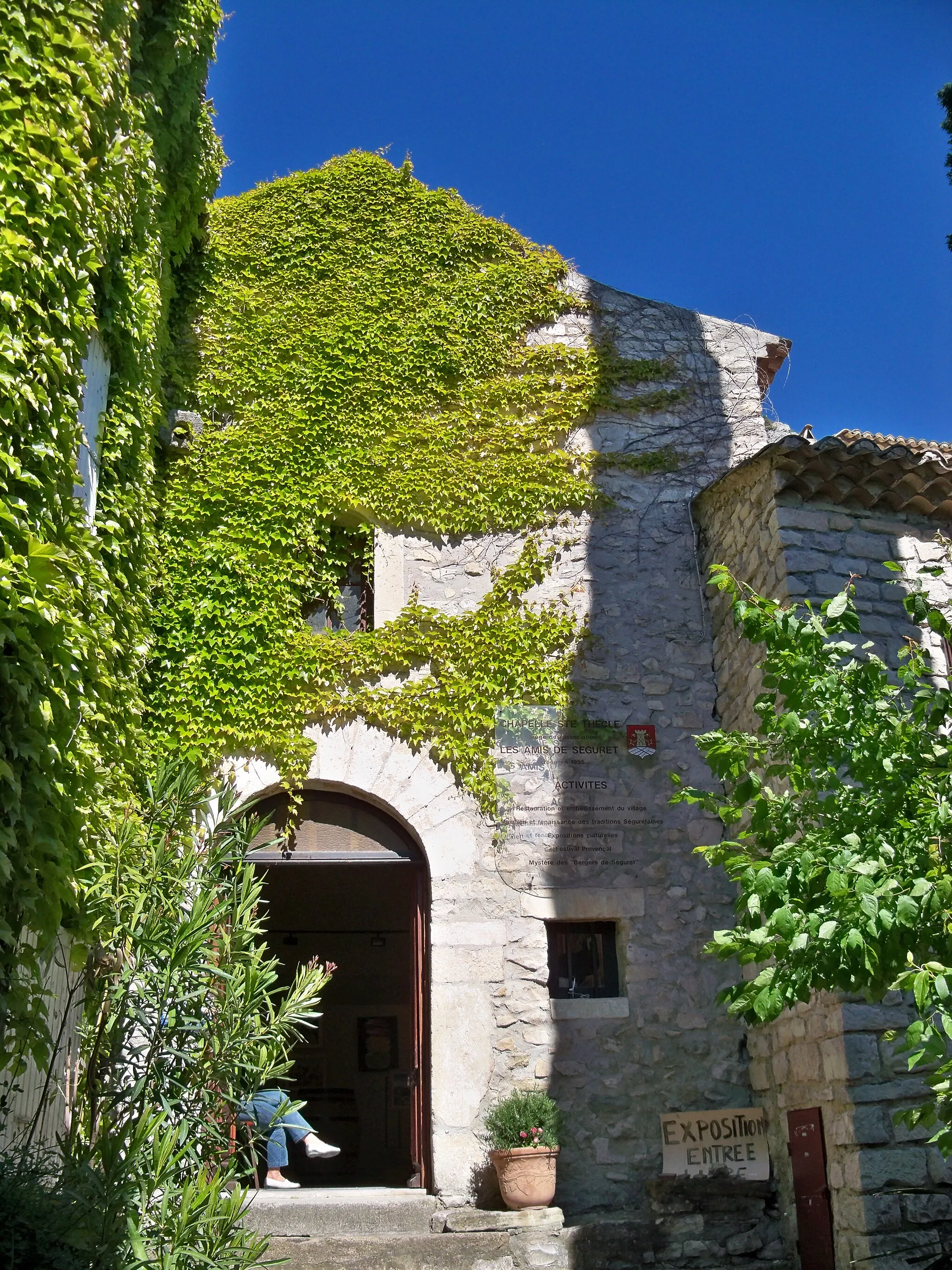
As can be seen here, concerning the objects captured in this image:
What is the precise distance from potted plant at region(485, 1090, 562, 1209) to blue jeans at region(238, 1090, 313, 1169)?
1.02m

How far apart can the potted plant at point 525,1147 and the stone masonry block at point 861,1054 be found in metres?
1.65

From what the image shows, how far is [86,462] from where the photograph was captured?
19.6 feet

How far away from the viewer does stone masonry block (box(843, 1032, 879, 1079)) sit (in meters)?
5.53

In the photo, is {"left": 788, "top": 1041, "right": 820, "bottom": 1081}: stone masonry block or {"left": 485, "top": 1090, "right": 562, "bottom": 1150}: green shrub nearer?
{"left": 788, "top": 1041, "right": 820, "bottom": 1081}: stone masonry block

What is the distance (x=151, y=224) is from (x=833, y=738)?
509cm

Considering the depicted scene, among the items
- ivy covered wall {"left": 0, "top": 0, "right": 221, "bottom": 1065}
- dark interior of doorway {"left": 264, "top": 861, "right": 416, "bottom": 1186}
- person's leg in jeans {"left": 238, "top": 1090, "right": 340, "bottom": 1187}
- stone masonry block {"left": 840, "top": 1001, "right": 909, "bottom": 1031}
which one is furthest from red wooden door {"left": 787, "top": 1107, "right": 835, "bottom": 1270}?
dark interior of doorway {"left": 264, "top": 861, "right": 416, "bottom": 1186}

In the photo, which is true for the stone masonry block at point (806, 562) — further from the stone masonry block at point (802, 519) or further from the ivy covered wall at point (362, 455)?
the ivy covered wall at point (362, 455)

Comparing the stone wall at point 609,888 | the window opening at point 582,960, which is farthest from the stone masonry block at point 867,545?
the window opening at point 582,960

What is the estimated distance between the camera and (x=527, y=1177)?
602 centimetres

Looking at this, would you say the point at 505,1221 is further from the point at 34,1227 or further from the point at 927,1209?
the point at 34,1227

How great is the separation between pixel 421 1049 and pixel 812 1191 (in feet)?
7.50

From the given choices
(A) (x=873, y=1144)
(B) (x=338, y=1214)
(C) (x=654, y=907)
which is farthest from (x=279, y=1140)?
(A) (x=873, y=1144)

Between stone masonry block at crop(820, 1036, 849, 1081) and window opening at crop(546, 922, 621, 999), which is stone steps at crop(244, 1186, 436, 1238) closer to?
window opening at crop(546, 922, 621, 999)

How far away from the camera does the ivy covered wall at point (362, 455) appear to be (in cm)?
717
